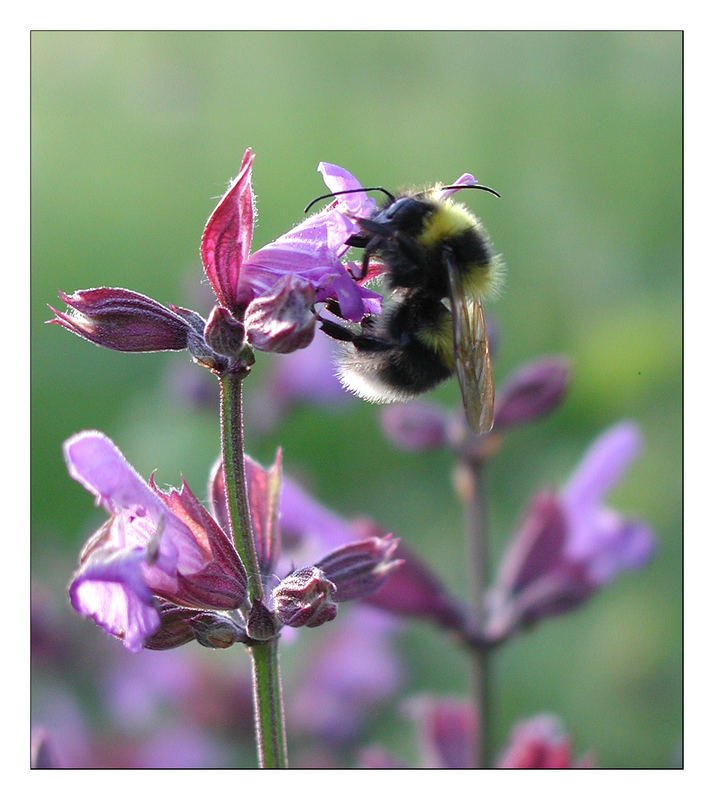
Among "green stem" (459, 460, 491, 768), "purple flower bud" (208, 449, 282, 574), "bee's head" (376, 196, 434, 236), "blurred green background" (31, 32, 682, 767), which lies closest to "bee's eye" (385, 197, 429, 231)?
"bee's head" (376, 196, 434, 236)

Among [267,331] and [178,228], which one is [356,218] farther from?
[178,228]

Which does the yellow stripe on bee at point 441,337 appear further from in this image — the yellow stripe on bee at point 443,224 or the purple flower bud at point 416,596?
the purple flower bud at point 416,596

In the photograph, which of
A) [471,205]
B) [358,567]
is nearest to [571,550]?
[358,567]

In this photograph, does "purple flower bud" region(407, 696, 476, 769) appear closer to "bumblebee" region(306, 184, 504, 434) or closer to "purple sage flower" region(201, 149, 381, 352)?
"bumblebee" region(306, 184, 504, 434)

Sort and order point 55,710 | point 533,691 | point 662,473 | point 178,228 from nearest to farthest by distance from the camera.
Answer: point 55,710 < point 533,691 < point 662,473 < point 178,228

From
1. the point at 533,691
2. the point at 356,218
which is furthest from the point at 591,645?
the point at 356,218

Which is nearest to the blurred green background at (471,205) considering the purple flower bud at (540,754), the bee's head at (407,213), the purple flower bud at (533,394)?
the purple flower bud at (540,754)

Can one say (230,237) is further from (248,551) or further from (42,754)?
(42,754)
